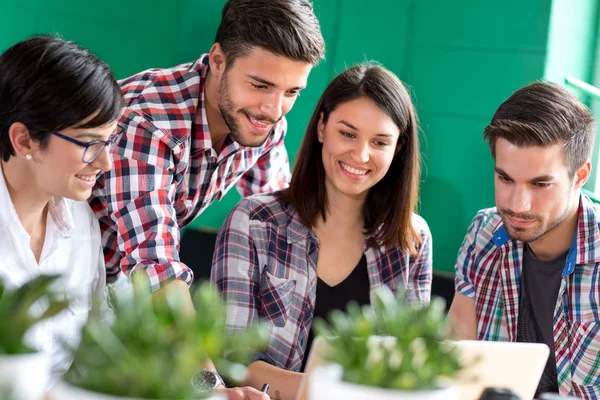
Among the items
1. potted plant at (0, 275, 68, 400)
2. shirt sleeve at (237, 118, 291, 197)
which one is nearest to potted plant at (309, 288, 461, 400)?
potted plant at (0, 275, 68, 400)

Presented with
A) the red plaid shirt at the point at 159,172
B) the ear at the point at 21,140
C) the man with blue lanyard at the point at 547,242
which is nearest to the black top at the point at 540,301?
the man with blue lanyard at the point at 547,242

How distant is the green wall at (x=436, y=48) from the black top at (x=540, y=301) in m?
0.94

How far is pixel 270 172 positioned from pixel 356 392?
1.86 metres

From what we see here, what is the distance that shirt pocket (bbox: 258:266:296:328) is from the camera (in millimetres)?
2199

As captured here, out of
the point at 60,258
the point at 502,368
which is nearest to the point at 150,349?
the point at 502,368

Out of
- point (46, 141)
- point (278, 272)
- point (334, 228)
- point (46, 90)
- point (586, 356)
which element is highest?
point (46, 90)

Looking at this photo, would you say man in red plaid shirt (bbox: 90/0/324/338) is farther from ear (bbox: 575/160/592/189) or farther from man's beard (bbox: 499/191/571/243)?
ear (bbox: 575/160/592/189)

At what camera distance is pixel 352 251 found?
2318mm

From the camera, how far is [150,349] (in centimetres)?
71

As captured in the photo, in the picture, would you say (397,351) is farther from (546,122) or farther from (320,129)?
(320,129)

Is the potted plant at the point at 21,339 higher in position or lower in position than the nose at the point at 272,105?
lower

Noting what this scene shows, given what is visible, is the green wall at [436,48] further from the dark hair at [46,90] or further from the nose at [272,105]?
the dark hair at [46,90]

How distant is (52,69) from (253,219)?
0.76m

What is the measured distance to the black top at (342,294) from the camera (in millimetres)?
2227
